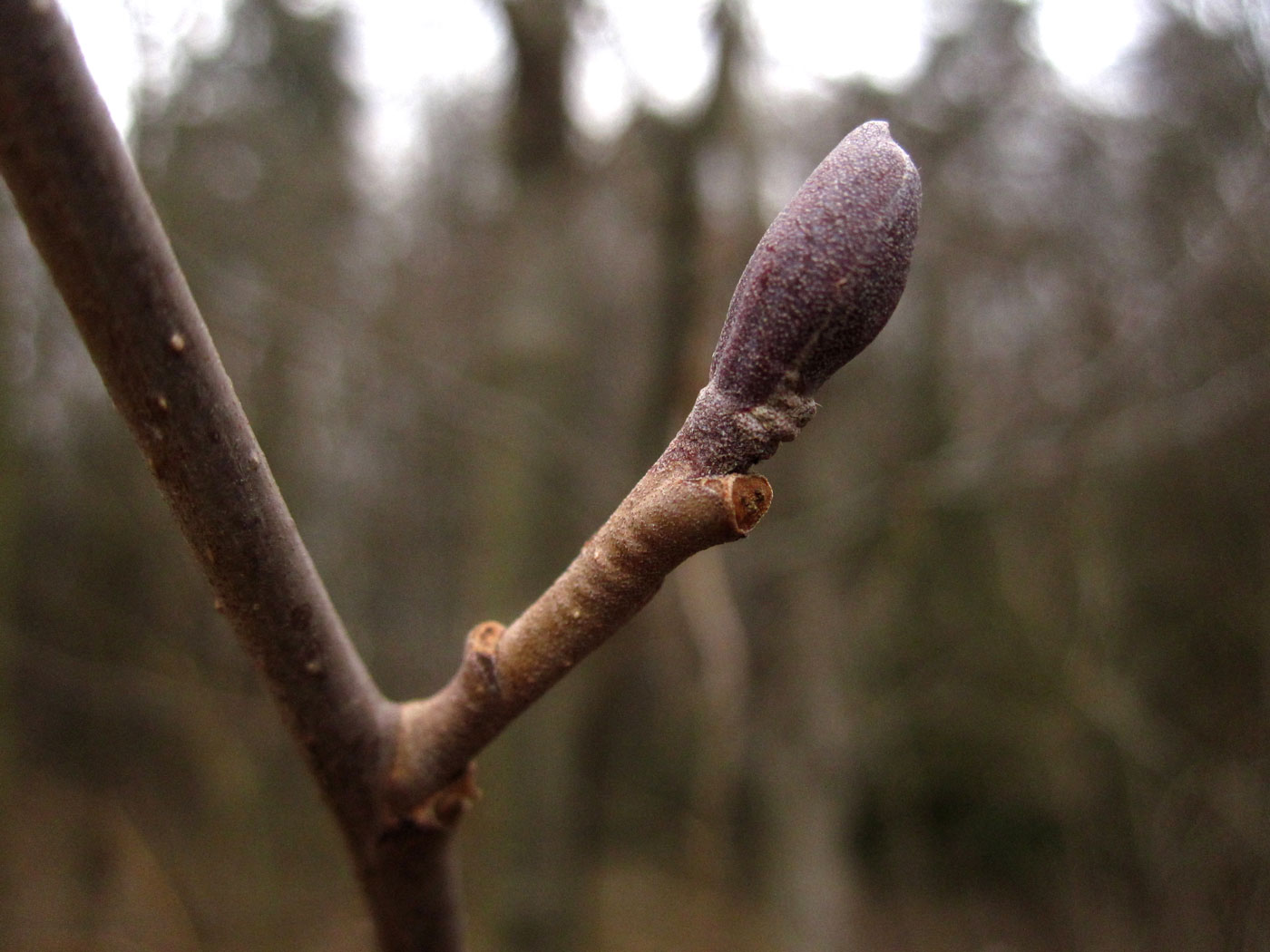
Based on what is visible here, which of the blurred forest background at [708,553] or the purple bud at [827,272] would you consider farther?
the blurred forest background at [708,553]

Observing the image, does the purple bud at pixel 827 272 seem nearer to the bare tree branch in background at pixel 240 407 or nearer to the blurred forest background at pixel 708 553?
the bare tree branch in background at pixel 240 407

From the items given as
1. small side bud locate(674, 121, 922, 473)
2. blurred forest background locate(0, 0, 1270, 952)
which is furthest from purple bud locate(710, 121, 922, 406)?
blurred forest background locate(0, 0, 1270, 952)

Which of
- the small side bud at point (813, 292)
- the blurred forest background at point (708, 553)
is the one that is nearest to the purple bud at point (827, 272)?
the small side bud at point (813, 292)

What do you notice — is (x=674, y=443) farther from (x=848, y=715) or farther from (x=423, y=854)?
(x=848, y=715)

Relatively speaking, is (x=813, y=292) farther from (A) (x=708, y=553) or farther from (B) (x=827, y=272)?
(A) (x=708, y=553)

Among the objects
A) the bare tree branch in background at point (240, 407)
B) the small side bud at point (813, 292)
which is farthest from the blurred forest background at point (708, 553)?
the small side bud at point (813, 292)

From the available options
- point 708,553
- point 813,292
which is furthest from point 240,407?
point 708,553
